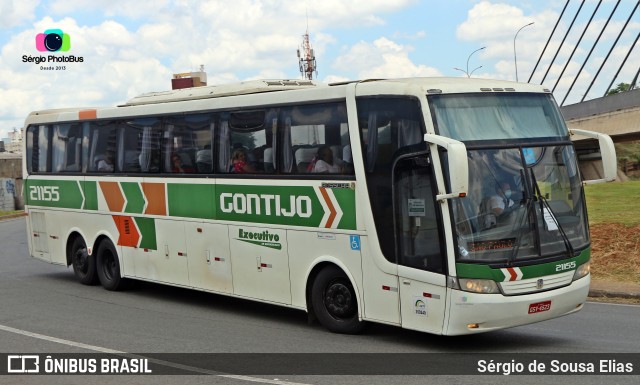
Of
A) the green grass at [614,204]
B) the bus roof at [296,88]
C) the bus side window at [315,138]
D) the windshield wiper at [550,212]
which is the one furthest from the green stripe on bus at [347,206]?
the green grass at [614,204]

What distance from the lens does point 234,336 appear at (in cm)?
1242

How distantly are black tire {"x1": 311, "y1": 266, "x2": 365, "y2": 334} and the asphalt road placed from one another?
180 millimetres

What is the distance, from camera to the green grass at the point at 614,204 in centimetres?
2316

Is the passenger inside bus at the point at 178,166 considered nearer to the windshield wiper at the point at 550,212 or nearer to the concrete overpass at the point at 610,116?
the windshield wiper at the point at 550,212

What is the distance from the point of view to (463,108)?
11.0 m

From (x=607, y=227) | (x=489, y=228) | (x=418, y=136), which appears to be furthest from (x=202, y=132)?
(x=607, y=227)

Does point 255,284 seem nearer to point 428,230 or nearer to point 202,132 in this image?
point 202,132

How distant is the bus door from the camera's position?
34.9 feet

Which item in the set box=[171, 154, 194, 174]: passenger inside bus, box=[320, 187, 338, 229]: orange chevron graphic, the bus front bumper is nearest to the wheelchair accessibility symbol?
box=[320, 187, 338, 229]: orange chevron graphic

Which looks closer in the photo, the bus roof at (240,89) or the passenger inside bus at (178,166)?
the bus roof at (240,89)

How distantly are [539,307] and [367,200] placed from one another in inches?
95.5

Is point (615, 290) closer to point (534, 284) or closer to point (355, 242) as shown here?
Result: point (534, 284)

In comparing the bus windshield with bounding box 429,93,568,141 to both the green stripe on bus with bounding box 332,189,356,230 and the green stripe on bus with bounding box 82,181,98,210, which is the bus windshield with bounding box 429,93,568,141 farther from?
the green stripe on bus with bounding box 82,181,98,210

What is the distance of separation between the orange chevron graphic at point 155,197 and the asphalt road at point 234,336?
1.57 m
